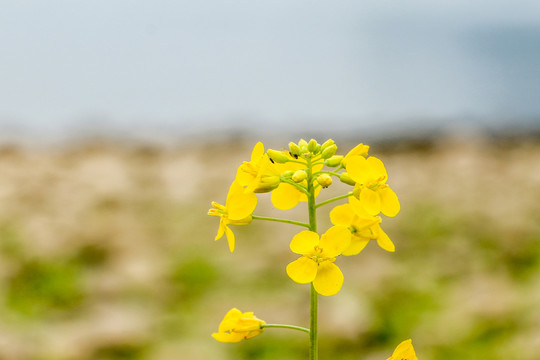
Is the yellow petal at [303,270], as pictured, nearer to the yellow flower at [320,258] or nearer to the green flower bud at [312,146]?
the yellow flower at [320,258]

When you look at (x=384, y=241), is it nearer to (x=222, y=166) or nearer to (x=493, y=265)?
(x=493, y=265)

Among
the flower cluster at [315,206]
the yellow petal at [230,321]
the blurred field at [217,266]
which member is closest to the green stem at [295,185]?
the flower cluster at [315,206]

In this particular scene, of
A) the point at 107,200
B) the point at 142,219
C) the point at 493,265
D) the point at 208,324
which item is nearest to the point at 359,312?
the point at 208,324

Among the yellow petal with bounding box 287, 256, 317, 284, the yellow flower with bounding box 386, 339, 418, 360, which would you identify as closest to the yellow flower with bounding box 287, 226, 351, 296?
the yellow petal with bounding box 287, 256, 317, 284

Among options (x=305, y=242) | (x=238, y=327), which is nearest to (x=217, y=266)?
(x=238, y=327)

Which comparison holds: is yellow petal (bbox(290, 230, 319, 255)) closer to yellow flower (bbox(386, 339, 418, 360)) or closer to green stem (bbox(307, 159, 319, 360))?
green stem (bbox(307, 159, 319, 360))

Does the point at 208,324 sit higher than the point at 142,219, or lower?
lower

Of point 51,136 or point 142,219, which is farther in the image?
point 51,136
